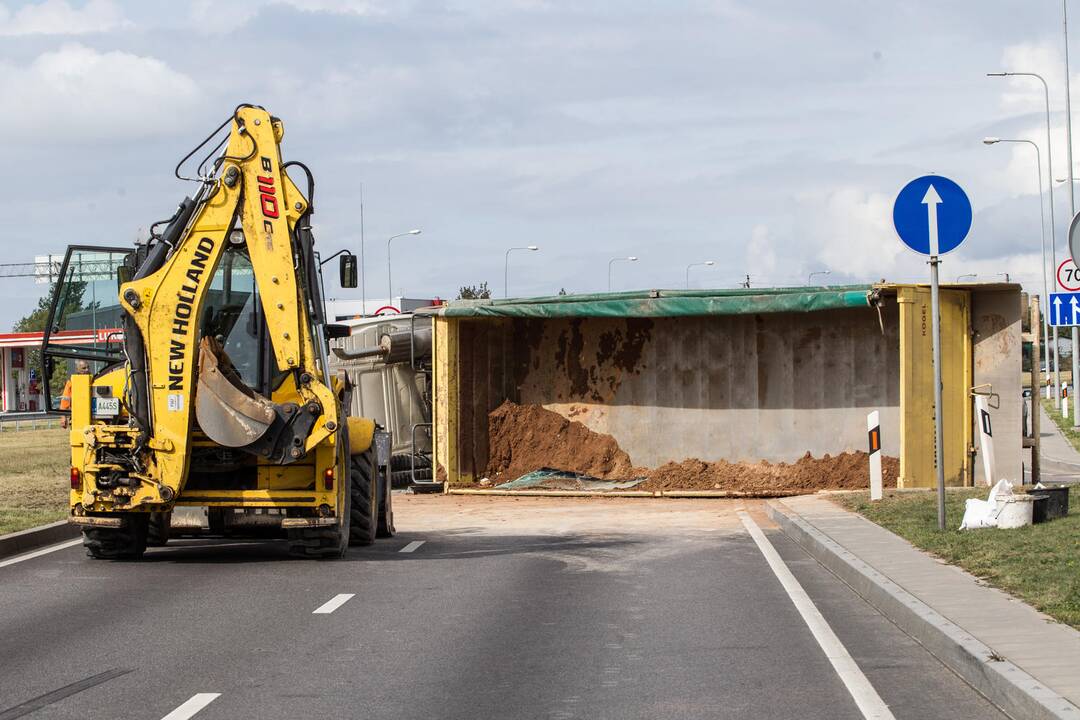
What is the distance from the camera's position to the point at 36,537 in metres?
16.3

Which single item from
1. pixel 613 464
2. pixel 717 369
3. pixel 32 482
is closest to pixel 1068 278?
pixel 717 369

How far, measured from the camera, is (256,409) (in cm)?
1382

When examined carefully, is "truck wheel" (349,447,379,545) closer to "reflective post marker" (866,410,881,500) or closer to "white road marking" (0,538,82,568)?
"white road marking" (0,538,82,568)

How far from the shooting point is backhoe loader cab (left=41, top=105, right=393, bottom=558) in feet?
45.5

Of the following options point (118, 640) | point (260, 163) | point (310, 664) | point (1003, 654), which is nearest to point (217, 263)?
point (260, 163)

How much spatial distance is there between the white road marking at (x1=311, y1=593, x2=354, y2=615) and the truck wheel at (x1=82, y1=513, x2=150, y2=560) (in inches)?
130

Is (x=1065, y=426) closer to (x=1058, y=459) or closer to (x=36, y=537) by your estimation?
(x=1058, y=459)

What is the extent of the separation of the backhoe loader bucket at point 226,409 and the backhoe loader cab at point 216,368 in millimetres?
13

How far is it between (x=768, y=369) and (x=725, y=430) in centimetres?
125

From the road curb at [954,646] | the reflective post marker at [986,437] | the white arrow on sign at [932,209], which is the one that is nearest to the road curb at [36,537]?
the road curb at [954,646]

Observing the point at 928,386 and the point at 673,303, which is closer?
the point at 928,386

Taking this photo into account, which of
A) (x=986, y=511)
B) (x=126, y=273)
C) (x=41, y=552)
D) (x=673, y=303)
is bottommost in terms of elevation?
(x=41, y=552)

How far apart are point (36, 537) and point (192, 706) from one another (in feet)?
31.0

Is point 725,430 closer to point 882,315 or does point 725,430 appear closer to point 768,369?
point 768,369
